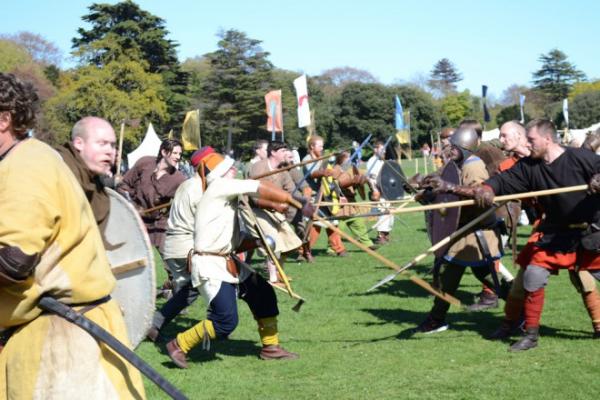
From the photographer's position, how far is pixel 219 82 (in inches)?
2381

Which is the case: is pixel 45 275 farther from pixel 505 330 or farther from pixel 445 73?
pixel 445 73

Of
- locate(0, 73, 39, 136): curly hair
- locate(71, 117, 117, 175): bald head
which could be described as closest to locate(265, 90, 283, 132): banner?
locate(71, 117, 117, 175): bald head

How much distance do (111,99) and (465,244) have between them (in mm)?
40040

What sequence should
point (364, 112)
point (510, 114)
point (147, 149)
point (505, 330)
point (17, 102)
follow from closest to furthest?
1. point (17, 102)
2. point (505, 330)
3. point (147, 149)
4. point (364, 112)
5. point (510, 114)

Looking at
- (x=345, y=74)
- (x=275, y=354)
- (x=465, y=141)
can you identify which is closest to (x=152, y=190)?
(x=275, y=354)

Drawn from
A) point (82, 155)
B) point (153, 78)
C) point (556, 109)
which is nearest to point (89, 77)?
point (153, 78)

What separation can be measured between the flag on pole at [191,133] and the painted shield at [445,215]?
4.00 metres

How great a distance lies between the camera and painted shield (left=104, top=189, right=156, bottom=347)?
3439 mm

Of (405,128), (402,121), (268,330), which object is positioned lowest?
(268,330)

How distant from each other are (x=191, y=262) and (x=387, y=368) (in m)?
1.75

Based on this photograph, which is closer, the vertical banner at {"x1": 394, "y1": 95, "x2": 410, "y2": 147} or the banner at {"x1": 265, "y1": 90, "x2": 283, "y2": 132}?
the banner at {"x1": 265, "y1": 90, "x2": 283, "y2": 132}

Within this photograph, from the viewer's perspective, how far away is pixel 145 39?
5494 centimetres

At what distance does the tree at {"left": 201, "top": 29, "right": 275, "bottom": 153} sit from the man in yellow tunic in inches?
2124

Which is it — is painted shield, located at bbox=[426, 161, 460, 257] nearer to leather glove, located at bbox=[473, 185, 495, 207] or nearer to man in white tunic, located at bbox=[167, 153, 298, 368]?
leather glove, located at bbox=[473, 185, 495, 207]
